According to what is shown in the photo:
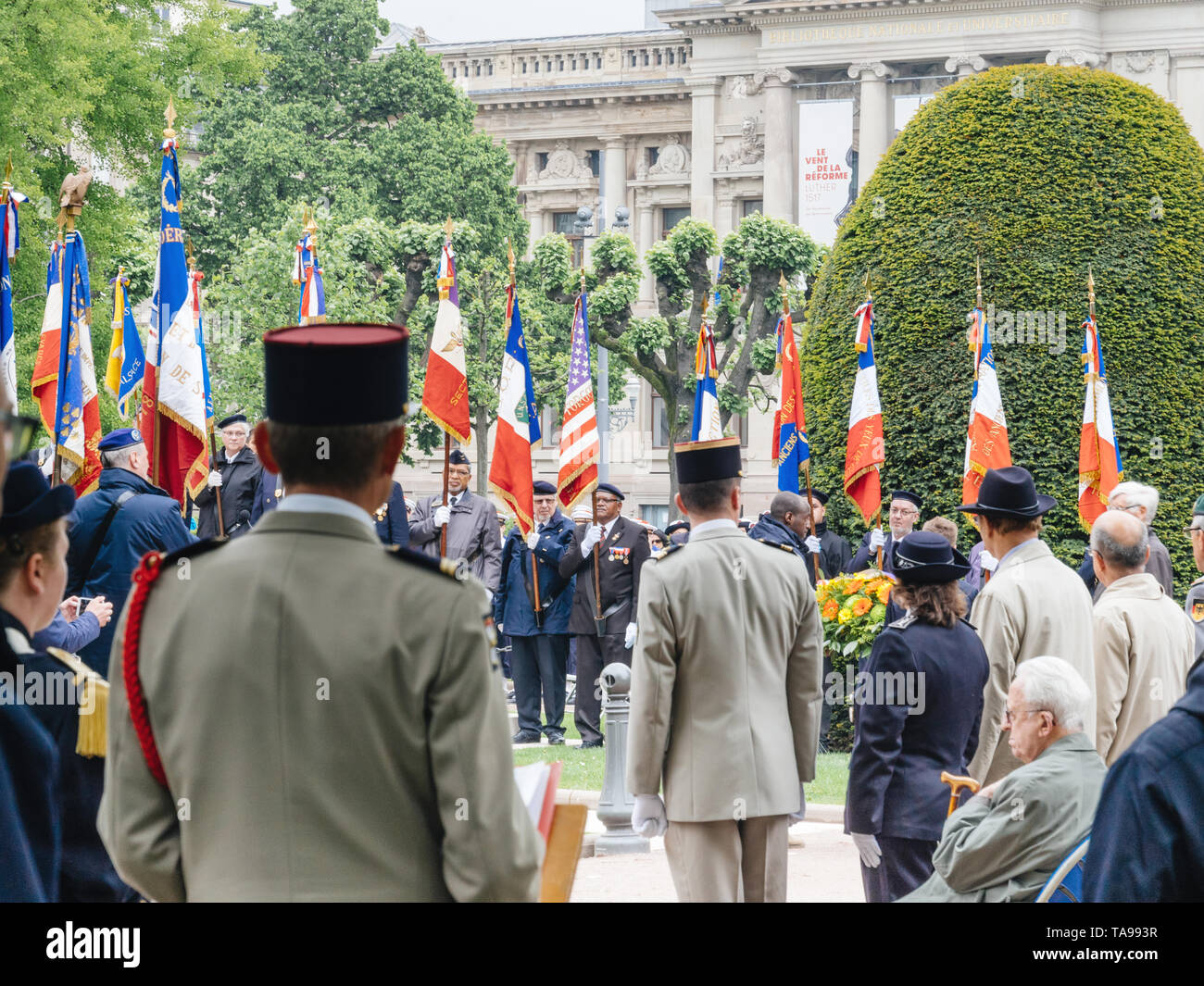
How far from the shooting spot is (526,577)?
13484 mm

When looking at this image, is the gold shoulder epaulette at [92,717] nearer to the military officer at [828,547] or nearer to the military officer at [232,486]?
the military officer at [232,486]

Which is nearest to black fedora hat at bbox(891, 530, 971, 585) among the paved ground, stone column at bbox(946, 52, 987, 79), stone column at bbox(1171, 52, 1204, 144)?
the paved ground

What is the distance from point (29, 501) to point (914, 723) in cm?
320

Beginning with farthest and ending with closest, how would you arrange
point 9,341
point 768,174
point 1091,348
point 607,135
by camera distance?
point 607,135
point 768,174
point 1091,348
point 9,341

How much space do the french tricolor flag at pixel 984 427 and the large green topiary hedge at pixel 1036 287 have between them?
733 mm

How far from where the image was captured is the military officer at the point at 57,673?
3514 millimetres

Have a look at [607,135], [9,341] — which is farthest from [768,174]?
[9,341]

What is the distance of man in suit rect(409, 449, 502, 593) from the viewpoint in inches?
513

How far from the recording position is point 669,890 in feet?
25.8

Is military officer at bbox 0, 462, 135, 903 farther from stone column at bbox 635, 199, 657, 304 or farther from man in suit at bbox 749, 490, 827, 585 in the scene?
stone column at bbox 635, 199, 657, 304

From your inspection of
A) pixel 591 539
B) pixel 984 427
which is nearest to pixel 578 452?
pixel 591 539
